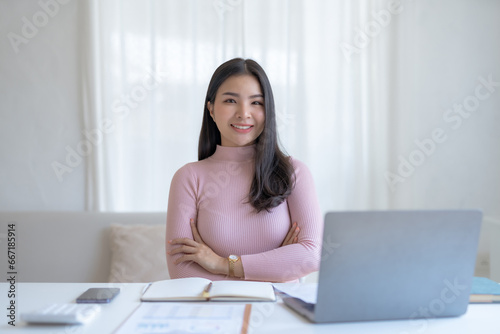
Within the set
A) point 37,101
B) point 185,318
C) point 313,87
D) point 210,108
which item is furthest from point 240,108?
point 37,101

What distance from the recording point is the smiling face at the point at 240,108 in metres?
Answer: 1.70

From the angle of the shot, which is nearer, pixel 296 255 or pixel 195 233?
pixel 296 255

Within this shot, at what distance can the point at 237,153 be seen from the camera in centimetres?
177

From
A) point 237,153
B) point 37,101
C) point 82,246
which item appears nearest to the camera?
point 237,153

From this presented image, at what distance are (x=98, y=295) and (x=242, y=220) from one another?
60 centimetres

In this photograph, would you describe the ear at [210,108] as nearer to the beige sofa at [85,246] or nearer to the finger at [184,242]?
the finger at [184,242]

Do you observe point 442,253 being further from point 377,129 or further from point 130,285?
point 377,129

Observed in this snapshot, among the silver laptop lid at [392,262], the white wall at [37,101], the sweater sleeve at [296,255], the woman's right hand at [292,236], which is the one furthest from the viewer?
the white wall at [37,101]

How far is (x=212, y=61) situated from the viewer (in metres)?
2.72

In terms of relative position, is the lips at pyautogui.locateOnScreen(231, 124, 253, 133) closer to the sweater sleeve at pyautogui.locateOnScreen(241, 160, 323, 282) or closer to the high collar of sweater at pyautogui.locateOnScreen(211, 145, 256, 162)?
the high collar of sweater at pyautogui.locateOnScreen(211, 145, 256, 162)

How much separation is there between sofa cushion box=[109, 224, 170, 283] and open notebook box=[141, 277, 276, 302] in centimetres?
109

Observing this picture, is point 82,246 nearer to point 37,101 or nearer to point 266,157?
point 37,101

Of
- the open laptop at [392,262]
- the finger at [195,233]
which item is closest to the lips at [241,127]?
the finger at [195,233]

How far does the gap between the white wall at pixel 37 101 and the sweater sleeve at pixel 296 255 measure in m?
1.54
